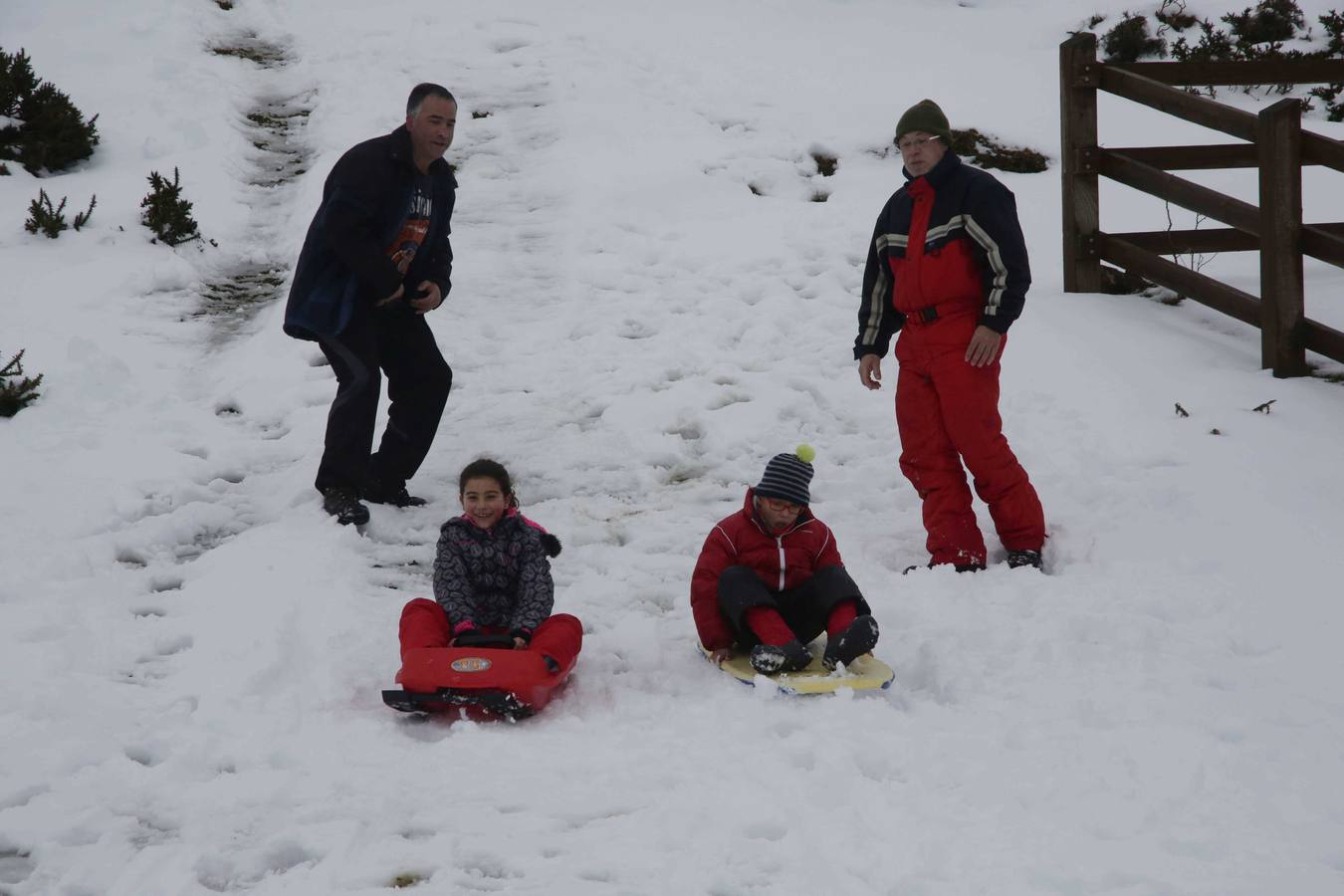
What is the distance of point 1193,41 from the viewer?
1326 cm

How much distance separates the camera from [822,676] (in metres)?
4.05

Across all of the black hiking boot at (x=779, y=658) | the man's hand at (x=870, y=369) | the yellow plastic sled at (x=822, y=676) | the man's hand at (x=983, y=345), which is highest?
the man's hand at (x=983, y=345)

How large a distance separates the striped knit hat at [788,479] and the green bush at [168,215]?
607cm

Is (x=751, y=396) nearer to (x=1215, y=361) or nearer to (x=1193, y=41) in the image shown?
(x=1215, y=361)

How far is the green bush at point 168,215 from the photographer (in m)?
8.49

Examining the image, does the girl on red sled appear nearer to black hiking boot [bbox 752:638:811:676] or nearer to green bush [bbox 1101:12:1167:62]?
black hiking boot [bbox 752:638:811:676]

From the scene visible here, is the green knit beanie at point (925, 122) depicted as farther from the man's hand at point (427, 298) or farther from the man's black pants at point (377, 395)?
the man's black pants at point (377, 395)

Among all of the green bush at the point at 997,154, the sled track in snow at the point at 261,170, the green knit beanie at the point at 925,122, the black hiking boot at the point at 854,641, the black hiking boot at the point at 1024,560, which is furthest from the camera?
the green bush at the point at 997,154

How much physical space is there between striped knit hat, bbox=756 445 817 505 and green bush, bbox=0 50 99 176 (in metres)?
7.82

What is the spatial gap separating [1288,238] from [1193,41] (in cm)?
841

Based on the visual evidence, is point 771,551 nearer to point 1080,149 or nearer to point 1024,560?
point 1024,560

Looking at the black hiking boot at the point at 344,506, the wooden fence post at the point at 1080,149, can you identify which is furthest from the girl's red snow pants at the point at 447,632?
the wooden fence post at the point at 1080,149

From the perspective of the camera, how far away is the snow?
3.15 metres

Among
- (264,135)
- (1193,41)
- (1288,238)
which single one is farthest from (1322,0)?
(264,135)
